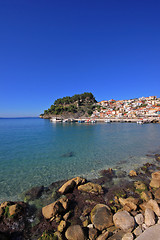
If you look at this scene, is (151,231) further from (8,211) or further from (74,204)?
(8,211)

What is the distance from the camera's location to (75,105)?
111250 millimetres

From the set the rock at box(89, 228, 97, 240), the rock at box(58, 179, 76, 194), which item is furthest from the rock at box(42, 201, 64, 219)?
the rock at box(89, 228, 97, 240)

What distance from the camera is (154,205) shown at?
4598 mm

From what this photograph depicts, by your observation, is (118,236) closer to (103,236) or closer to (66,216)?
(103,236)

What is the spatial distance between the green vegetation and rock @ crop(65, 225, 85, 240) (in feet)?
311

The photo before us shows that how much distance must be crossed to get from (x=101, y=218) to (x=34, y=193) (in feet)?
13.9

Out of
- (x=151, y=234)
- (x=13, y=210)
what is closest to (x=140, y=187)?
(x=151, y=234)

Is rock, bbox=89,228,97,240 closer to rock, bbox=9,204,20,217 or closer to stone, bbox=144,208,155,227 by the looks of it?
stone, bbox=144,208,155,227

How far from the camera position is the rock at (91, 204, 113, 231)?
4.23 m

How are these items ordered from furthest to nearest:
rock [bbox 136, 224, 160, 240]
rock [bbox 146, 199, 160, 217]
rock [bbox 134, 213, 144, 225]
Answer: rock [bbox 146, 199, 160, 217] → rock [bbox 134, 213, 144, 225] → rock [bbox 136, 224, 160, 240]

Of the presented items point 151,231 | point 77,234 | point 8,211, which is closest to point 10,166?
point 8,211

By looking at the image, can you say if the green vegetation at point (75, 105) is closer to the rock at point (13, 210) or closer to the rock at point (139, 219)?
the rock at point (13, 210)

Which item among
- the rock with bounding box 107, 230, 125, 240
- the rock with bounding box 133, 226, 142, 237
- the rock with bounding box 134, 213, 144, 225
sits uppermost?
the rock with bounding box 133, 226, 142, 237

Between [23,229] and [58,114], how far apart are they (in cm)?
10452
